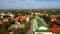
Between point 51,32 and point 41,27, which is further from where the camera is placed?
point 41,27

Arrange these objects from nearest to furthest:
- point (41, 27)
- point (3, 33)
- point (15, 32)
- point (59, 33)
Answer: point (3, 33) → point (15, 32) → point (59, 33) → point (41, 27)

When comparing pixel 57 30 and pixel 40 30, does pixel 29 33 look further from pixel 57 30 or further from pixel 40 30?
pixel 57 30

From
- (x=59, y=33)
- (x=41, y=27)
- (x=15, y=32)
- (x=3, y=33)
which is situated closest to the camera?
(x=3, y=33)

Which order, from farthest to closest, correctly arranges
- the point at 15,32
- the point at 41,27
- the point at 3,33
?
1. the point at 41,27
2. the point at 15,32
3. the point at 3,33

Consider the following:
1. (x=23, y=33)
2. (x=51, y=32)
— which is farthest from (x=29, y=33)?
(x=51, y=32)

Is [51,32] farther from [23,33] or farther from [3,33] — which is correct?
[3,33]

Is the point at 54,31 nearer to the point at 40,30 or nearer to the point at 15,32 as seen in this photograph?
the point at 40,30

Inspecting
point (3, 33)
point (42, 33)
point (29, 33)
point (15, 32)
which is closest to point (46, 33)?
point (42, 33)

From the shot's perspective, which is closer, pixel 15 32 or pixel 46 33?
pixel 15 32
